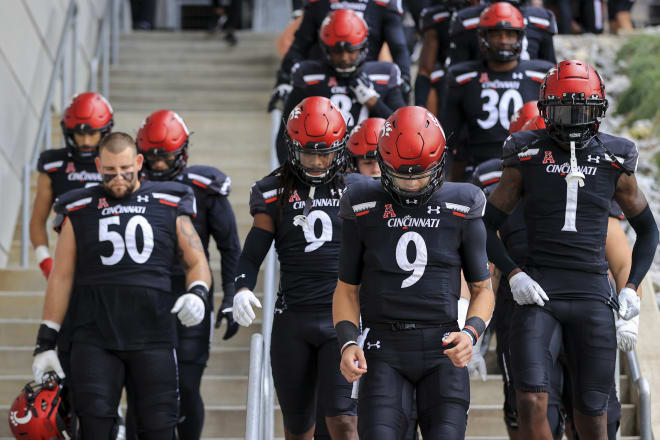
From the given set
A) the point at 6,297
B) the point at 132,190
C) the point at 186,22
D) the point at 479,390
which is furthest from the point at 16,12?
the point at 186,22

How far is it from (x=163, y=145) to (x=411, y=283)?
7.83 feet

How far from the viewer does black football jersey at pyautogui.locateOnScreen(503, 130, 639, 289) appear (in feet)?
17.9

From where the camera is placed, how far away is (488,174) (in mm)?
6398


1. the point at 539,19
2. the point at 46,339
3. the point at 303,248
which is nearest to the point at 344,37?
the point at 539,19

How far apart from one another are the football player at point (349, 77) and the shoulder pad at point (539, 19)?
130 centimetres

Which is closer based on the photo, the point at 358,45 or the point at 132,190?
the point at 132,190

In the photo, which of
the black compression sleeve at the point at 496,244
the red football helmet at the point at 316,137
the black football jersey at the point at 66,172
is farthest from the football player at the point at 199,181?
the black compression sleeve at the point at 496,244

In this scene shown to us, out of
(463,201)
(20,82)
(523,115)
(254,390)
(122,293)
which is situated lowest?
(254,390)

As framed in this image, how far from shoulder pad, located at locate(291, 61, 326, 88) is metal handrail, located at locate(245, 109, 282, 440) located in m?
1.13

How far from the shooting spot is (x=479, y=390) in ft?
23.9

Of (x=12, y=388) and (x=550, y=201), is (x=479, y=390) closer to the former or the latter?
(x=550, y=201)

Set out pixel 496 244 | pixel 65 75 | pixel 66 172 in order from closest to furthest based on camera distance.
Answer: pixel 496 244
pixel 66 172
pixel 65 75

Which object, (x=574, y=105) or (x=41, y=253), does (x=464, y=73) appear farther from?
(x=41, y=253)

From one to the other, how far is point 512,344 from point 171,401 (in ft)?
5.50
